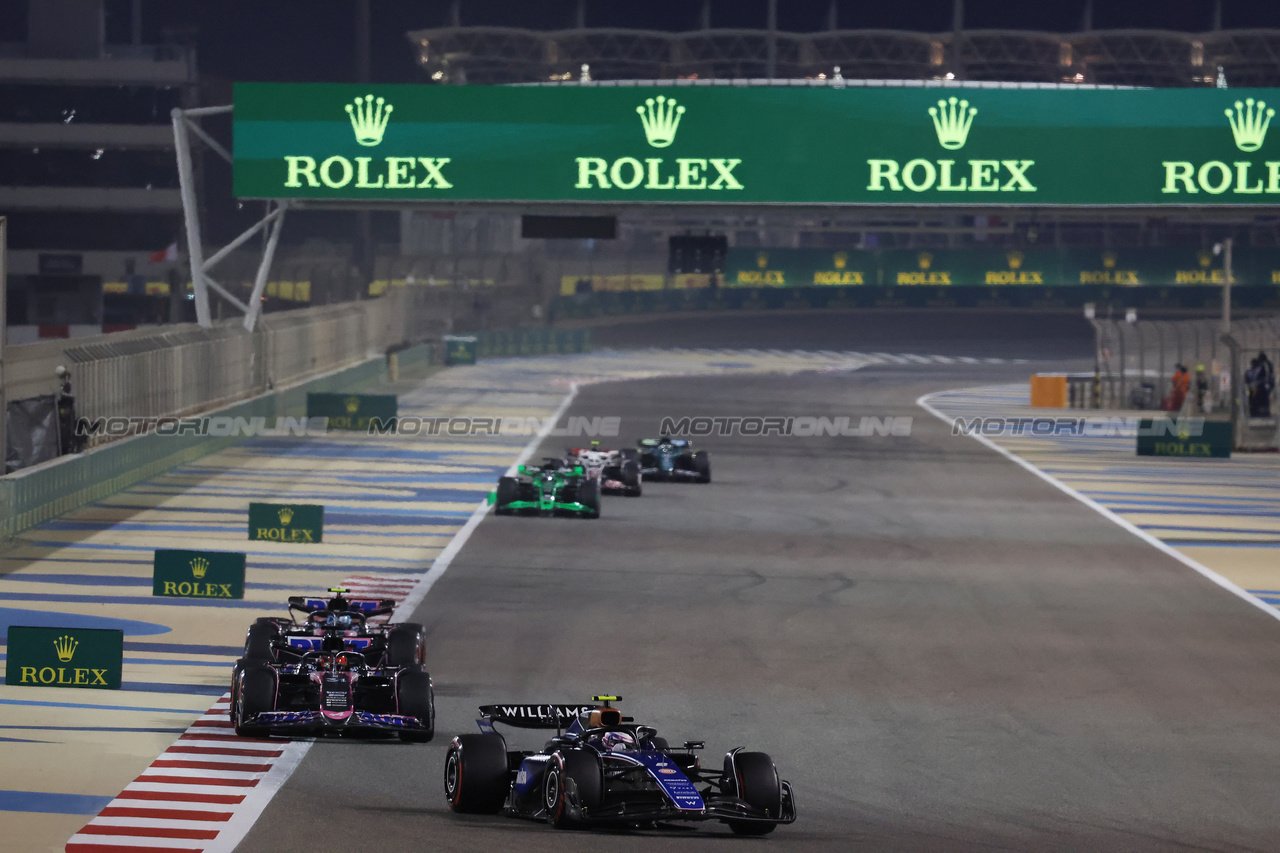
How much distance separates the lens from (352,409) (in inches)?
1629

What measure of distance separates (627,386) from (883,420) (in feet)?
43.4

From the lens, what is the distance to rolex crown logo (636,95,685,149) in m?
31.0

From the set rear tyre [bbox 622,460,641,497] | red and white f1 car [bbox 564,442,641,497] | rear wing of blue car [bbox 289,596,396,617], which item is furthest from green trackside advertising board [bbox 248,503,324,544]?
rear wing of blue car [bbox 289,596,396,617]

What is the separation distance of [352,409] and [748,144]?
14214 mm

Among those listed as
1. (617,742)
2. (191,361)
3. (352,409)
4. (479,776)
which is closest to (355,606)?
(479,776)

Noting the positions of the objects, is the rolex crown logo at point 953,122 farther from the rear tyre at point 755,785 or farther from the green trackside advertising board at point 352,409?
the rear tyre at point 755,785

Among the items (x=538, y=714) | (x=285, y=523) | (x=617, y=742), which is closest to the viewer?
(x=617, y=742)

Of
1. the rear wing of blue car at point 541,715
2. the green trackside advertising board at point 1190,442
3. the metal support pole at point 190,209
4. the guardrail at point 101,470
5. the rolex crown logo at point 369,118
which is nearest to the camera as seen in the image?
the rear wing of blue car at point 541,715

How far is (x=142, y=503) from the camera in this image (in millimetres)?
27297

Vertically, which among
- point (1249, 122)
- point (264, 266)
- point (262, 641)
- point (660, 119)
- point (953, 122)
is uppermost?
point (1249, 122)

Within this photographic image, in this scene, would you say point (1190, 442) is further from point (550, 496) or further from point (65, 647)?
point (65, 647)

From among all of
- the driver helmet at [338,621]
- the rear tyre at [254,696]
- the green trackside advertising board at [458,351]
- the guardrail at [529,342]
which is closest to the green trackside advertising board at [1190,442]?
the driver helmet at [338,621]

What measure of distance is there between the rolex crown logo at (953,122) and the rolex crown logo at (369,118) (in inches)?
384

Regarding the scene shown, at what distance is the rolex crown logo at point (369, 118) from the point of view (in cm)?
3116
